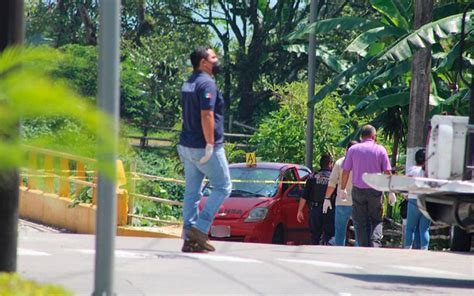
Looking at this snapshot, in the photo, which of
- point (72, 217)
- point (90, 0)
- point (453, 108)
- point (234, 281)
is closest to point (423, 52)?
point (453, 108)

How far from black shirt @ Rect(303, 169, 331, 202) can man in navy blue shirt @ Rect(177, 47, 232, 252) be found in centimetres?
622

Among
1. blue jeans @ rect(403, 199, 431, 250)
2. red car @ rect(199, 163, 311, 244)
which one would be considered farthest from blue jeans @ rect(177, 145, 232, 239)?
red car @ rect(199, 163, 311, 244)

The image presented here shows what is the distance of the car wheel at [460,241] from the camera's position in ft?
44.6

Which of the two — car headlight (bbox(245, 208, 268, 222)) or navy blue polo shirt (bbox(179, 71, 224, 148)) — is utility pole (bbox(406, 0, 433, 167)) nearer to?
car headlight (bbox(245, 208, 268, 222))

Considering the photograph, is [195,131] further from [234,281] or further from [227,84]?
[227,84]

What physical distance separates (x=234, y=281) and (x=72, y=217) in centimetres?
1356

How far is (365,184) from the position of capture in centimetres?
1462

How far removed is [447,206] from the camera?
1039cm

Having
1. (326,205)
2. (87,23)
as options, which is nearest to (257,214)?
(326,205)

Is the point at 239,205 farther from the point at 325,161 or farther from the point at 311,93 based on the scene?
the point at 311,93

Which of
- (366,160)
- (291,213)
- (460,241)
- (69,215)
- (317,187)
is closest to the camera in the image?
(460,241)

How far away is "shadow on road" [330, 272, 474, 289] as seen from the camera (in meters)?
9.98

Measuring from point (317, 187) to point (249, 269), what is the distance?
722cm

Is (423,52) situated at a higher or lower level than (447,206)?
higher
